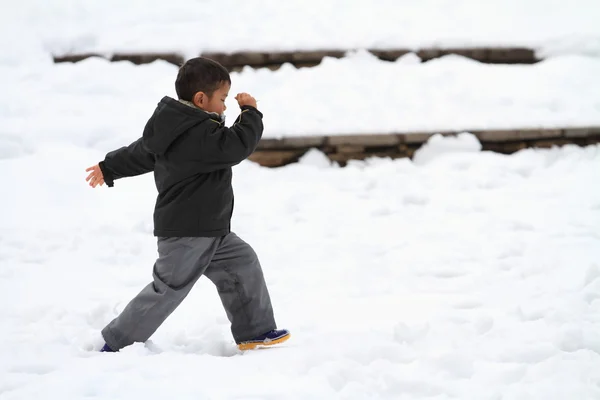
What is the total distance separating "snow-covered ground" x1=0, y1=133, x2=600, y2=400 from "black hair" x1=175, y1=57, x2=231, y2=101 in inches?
41.2

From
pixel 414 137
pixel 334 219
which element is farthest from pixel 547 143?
pixel 334 219

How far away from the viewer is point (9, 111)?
19.7 ft

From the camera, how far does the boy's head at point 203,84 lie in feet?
9.55

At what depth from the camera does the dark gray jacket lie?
2850 mm

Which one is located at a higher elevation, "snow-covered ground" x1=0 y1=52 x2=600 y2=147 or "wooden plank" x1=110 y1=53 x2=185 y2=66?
"wooden plank" x1=110 y1=53 x2=185 y2=66

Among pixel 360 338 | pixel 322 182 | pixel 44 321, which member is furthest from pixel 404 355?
pixel 322 182

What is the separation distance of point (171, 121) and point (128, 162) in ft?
1.18

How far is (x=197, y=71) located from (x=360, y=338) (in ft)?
4.19

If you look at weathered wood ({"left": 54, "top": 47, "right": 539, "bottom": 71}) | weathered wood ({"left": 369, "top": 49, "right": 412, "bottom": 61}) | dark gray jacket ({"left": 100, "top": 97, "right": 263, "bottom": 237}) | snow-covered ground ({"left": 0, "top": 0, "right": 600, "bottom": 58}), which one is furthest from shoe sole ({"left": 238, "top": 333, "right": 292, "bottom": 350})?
weathered wood ({"left": 369, "top": 49, "right": 412, "bottom": 61})

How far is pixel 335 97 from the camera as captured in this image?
6.30 metres

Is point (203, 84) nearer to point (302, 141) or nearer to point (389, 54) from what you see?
point (302, 141)

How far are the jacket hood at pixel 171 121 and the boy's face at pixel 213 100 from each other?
69mm

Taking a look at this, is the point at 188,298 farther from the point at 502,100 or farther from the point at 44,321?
the point at 502,100

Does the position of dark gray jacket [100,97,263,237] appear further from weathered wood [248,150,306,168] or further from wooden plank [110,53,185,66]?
wooden plank [110,53,185,66]
